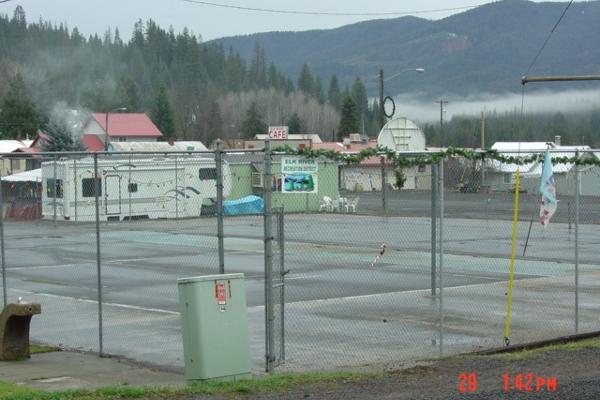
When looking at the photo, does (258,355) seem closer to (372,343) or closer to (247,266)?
(372,343)

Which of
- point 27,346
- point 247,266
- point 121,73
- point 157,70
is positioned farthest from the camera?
point 157,70

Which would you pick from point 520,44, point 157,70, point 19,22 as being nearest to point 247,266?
point 19,22

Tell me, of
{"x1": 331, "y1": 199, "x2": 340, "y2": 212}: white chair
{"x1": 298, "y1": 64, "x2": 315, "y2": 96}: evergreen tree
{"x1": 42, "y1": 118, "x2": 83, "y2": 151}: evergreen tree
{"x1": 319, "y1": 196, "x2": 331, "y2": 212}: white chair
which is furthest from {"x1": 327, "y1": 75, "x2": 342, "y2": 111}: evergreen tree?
{"x1": 331, "y1": 199, "x2": 340, "y2": 212}: white chair

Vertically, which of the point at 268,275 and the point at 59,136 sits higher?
the point at 59,136

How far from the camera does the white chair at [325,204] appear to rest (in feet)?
46.4

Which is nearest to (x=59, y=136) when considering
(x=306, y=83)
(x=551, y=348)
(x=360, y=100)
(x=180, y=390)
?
(x=551, y=348)

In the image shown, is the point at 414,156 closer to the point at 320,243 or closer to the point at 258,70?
the point at 320,243

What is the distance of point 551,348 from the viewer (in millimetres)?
12609

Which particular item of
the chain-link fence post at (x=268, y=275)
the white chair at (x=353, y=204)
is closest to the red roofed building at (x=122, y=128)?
the white chair at (x=353, y=204)

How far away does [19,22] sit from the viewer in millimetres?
86188

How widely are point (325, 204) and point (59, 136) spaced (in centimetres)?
5365

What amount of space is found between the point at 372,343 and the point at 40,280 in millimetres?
10062
